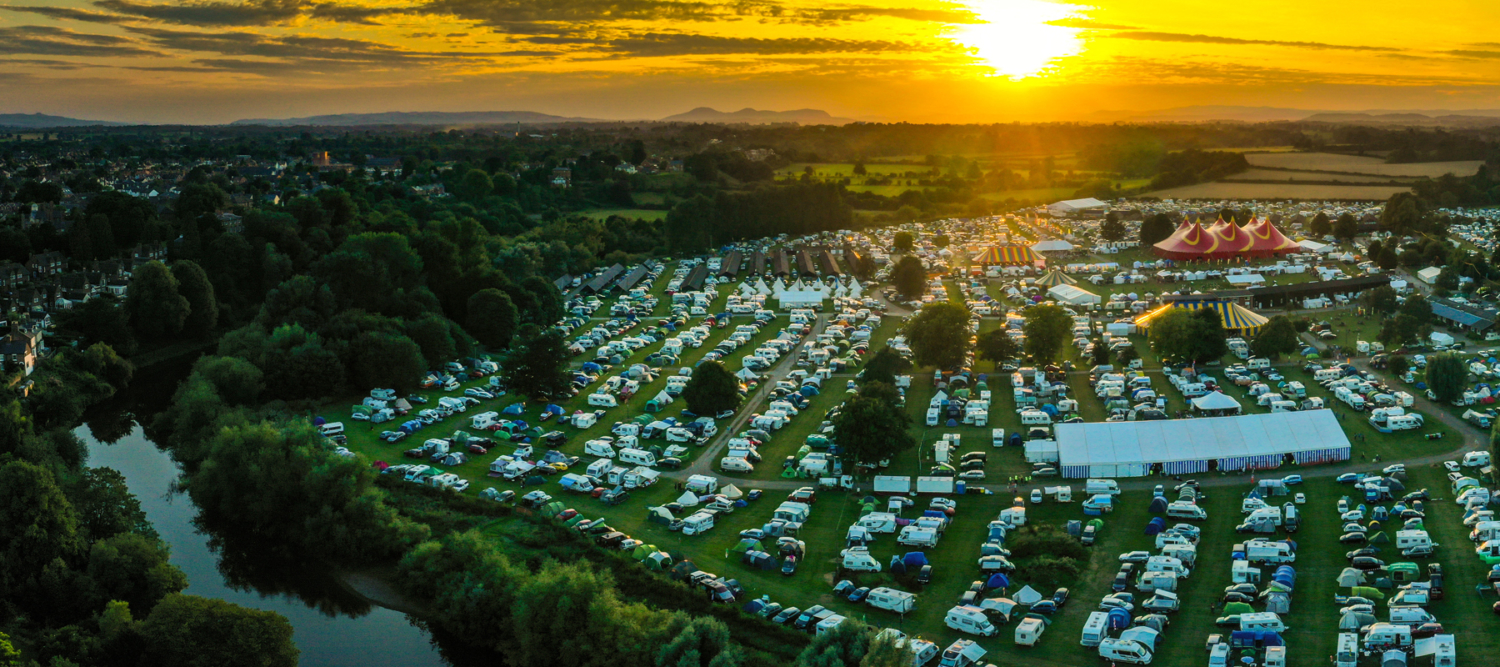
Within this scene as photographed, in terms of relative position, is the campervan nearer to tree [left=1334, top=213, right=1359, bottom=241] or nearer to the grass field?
tree [left=1334, top=213, right=1359, bottom=241]

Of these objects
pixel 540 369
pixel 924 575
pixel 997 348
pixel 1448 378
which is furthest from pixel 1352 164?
pixel 924 575

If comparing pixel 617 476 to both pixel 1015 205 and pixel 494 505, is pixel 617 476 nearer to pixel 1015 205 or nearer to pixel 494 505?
pixel 494 505

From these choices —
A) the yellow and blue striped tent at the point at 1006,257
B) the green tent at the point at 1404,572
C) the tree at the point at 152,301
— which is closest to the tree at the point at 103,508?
the tree at the point at 152,301

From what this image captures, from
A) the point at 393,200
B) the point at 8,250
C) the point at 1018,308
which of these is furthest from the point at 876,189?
the point at 8,250

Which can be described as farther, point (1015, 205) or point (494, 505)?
point (1015, 205)

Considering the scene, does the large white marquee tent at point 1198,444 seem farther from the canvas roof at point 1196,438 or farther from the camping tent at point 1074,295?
the camping tent at point 1074,295
